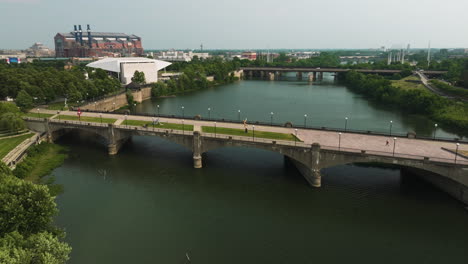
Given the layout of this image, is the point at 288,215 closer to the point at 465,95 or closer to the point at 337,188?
the point at 337,188

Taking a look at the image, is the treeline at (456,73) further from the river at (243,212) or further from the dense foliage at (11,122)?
the dense foliage at (11,122)

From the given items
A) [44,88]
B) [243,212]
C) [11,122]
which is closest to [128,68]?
[44,88]

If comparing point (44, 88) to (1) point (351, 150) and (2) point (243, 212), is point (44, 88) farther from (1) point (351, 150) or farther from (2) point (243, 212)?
(1) point (351, 150)

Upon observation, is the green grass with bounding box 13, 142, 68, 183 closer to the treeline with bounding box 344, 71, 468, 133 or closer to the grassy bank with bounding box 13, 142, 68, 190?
the grassy bank with bounding box 13, 142, 68, 190

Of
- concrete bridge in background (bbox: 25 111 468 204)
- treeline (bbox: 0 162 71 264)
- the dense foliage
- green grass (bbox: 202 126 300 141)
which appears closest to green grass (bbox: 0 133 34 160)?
the dense foliage

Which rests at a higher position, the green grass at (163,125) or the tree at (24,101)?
the tree at (24,101)

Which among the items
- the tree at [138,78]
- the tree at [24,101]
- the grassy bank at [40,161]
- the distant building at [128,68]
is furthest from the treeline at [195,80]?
the grassy bank at [40,161]
